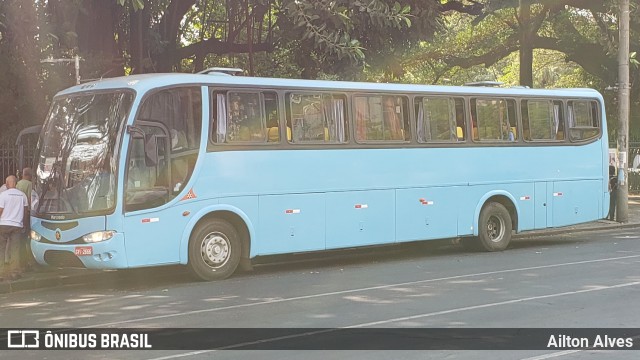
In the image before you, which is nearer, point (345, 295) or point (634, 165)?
point (345, 295)

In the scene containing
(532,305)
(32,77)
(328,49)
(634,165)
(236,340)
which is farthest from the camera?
(634,165)

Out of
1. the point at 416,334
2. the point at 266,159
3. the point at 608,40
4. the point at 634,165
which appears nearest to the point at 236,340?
the point at 416,334

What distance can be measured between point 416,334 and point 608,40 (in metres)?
22.7

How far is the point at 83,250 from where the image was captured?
12406 millimetres

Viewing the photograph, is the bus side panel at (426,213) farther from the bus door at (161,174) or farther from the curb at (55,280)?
the curb at (55,280)

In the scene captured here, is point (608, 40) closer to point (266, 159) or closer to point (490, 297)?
point (266, 159)

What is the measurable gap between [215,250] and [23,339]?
5.10m

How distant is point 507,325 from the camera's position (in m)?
8.78

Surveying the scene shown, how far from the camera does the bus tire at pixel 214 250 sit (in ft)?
43.4

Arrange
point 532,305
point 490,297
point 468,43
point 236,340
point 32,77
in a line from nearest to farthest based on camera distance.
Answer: point 236,340 < point 532,305 < point 490,297 < point 32,77 < point 468,43

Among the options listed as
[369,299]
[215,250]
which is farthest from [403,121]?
[369,299]

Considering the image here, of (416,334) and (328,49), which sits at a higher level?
(328,49)

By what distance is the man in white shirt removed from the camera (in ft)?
44.1

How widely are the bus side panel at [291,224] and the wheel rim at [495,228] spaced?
177 inches
